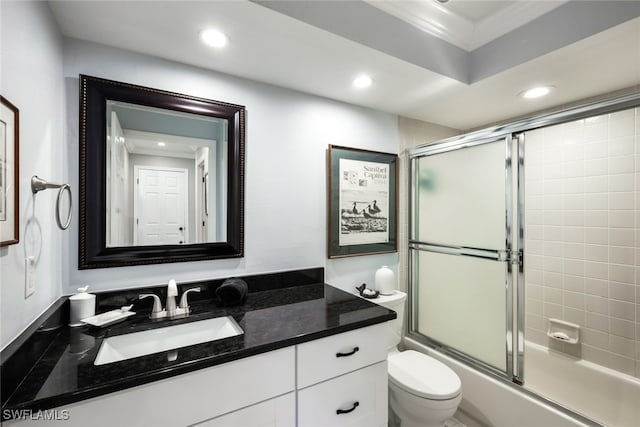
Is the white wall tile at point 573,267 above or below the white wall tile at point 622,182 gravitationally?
below

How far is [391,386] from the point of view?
1589 mm

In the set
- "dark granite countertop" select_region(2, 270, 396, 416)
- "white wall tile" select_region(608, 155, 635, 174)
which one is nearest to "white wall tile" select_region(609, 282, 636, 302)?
"white wall tile" select_region(608, 155, 635, 174)

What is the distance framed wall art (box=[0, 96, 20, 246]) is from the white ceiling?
58 cm

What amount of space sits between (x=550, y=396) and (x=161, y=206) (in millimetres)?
2688

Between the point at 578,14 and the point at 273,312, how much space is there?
1878mm

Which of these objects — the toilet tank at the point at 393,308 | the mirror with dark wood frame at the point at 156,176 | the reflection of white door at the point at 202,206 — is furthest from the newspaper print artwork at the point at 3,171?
the toilet tank at the point at 393,308

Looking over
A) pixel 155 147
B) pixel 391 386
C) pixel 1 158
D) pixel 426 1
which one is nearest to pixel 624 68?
pixel 426 1

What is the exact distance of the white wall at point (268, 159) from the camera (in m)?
1.27

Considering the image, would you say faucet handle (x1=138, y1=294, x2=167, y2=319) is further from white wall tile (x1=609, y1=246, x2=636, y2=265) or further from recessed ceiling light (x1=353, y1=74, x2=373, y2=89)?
white wall tile (x1=609, y1=246, x2=636, y2=265)

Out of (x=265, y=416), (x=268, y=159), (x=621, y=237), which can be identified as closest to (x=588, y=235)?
(x=621, y=237)

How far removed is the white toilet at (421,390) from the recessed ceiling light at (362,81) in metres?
1.36

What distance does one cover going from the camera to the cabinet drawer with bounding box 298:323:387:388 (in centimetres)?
109

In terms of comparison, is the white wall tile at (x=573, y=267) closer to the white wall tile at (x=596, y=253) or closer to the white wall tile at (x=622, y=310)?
the white wall tile at (x=596, y=253)

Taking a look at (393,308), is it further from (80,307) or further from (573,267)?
(80,307)
